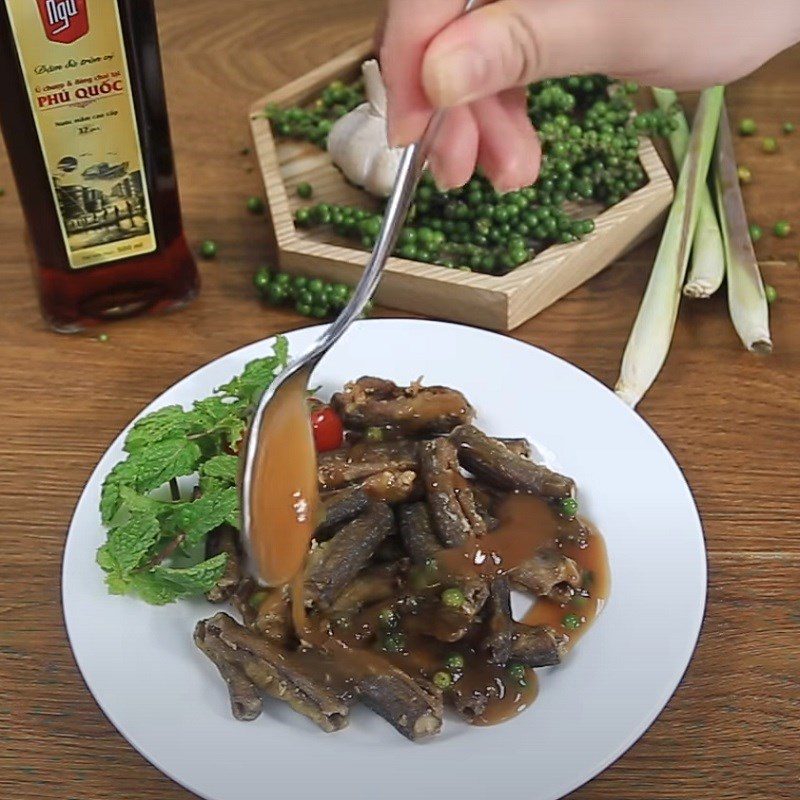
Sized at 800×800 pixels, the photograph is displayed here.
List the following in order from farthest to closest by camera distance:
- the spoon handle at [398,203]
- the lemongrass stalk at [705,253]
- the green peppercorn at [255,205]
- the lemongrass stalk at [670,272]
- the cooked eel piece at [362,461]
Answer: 1. the green peppercorn at [255,205]
2. the lemongrass stalk at [705,253]
3. the lemongrass stalk at [670,272]
4. the cooked eel piece at [362,461]
5. the spoon handle at [398,203]

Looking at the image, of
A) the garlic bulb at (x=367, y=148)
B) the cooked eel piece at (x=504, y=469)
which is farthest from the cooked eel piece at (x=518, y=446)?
the garlic bulb at (x=367, y=148)

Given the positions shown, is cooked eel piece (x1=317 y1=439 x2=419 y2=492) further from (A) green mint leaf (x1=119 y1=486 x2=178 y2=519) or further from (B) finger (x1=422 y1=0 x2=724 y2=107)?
(B) finger (x1=422 y1=0 x2=724 y2=107)

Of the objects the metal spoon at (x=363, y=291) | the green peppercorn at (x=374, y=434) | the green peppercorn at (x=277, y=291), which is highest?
the metal spoon at (x=363, y=291)

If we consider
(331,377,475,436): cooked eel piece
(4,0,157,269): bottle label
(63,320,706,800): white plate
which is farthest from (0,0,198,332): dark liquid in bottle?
(331,377,475,436): cooked eel piece

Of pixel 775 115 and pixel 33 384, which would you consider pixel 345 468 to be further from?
pixel 775 115

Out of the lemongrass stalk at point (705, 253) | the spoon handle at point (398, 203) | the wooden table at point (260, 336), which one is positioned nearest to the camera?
the spoon handle at point (398, 203)

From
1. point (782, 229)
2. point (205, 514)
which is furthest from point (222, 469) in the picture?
point (782, 229)

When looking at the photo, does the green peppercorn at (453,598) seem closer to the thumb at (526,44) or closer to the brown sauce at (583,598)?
the brown sauce at (583,598)

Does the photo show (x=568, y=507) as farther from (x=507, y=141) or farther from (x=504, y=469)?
(x=507, y=141)
